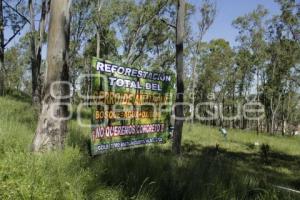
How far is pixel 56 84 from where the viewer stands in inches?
261

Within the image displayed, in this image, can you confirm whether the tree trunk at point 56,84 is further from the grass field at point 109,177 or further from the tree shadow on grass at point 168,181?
the tree shadow on grass at point 168,181

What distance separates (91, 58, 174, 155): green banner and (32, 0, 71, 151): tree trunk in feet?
2.29

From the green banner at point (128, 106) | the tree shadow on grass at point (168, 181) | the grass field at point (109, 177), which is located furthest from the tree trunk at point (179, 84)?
the tree shadow on grass at point (168, 181)

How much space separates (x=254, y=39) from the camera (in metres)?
41.8

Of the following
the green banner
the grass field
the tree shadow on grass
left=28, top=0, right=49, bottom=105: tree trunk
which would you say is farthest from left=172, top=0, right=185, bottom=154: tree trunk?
left=28, top=0, right=49, bottom=105: tree trunk

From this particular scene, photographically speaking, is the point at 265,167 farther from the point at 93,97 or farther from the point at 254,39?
the point at 254,39

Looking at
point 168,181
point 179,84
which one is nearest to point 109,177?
point 168,181

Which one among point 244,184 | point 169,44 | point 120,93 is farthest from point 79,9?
point 244,184

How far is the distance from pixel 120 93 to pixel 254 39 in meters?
36.8

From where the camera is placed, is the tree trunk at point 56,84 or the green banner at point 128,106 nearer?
the tree trunk at point 56,84

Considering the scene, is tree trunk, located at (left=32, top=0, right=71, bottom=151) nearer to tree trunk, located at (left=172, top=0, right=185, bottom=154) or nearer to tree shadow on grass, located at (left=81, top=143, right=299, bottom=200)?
tree shadow on grass, located at (left=81, top=143, right=299, bottom=200)

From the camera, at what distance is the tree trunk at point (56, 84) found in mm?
6375

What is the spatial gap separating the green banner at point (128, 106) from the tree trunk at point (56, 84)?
2.29ft

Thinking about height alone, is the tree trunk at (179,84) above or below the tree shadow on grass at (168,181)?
above
